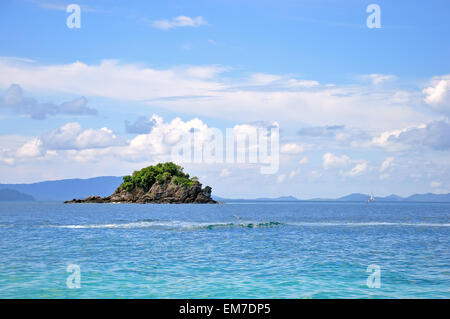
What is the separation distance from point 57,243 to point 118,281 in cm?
2535

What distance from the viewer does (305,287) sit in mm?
25047

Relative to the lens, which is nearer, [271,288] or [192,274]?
[271,288]

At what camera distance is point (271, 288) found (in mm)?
24688
